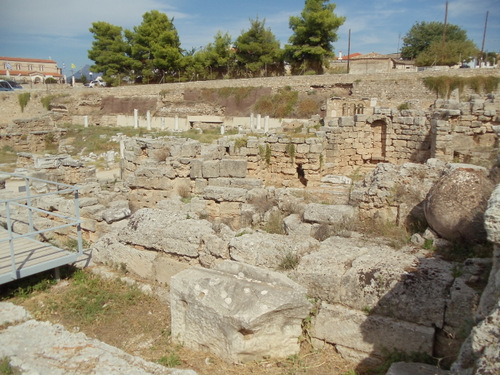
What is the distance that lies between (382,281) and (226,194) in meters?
4.68

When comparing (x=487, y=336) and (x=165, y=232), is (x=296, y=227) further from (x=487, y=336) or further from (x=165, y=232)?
(x=487, y=336)

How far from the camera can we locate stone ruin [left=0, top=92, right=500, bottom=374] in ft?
11.6

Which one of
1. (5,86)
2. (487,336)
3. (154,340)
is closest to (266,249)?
(154,340)

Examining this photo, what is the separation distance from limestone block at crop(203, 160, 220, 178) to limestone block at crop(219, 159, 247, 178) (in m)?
0.10

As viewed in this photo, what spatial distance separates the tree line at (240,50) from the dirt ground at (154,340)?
3751 cm

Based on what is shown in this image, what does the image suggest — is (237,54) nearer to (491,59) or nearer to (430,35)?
(430,35)

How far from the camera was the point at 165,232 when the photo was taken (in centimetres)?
531

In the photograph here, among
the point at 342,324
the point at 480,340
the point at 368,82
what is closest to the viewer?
the point at 480,340

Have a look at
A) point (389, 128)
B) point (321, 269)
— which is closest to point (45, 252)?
point (321, 269)

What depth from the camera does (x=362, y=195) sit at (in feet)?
21.7

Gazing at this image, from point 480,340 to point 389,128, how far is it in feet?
41.8

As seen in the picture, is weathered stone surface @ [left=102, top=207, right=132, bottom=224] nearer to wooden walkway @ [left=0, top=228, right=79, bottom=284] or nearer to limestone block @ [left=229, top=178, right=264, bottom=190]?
wooden walkway @ [left=0, top=228, right=79, bottom=284]

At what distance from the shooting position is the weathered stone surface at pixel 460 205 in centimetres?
461

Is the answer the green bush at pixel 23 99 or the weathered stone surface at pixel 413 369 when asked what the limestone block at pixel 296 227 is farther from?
the green bush at pixel 23 99
